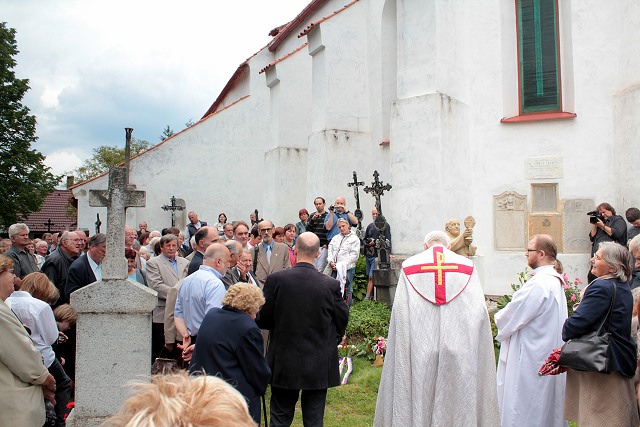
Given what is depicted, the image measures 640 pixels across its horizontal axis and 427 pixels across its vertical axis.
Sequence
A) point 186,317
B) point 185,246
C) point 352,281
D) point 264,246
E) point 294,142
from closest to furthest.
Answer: point 186,317 < point 264,246 < point 352,281 < point 185,246 < point 294,142

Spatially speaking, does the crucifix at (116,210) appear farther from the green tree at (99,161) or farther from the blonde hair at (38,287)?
the green tree at (99,161)

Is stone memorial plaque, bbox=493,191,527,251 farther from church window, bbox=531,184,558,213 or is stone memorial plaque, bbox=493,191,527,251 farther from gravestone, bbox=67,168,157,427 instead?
gravestone, bbox=67,168,157,427

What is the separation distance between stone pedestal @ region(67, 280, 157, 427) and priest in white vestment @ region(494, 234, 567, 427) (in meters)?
3.40

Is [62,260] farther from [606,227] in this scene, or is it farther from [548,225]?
[548,225]

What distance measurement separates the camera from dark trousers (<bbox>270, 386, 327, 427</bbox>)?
5559 millimetres

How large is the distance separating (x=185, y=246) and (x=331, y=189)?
4.03m

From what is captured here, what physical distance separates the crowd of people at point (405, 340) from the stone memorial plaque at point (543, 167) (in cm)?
646

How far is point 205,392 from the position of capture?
1447mm

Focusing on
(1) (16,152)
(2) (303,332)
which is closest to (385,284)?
(2) (303,332)

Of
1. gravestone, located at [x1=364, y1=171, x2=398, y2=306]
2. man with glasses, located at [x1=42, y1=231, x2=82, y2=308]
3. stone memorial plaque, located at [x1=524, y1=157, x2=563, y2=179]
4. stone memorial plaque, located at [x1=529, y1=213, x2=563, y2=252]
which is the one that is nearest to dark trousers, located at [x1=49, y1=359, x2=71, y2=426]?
man with glasses, located at [x1=42, y1=231, x2=82, y2=308]

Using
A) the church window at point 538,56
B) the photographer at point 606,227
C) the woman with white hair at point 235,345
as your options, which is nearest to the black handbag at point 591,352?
the woman with white hair at point 235,345

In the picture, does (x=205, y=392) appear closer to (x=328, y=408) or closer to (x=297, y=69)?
(x=328, y=408)

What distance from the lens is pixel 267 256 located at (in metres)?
9.13

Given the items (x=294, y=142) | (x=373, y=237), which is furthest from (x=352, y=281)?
(x=294, y=142)
